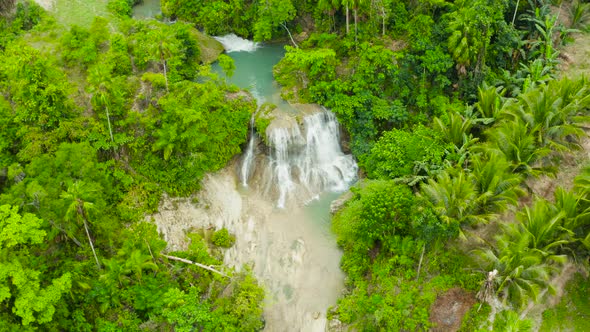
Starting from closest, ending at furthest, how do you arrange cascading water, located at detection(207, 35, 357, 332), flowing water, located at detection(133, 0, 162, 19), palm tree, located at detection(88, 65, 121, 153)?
cascading water, located at detection(207, 35, 357, 332) → palm tree, located at detection(88, 65, 121, 153) → flowing water, located at detection(133, 0, 162, 19)

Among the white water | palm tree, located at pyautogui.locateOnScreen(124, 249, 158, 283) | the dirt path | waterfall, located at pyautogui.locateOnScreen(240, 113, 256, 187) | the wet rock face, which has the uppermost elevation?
the dirt path

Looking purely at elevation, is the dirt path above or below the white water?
above

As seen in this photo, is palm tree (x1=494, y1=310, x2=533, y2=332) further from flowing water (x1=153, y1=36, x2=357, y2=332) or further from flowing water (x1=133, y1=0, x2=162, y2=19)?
flowing water (x1=133, y1=0, x2=162, y2=19)

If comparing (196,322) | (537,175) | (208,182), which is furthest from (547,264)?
(208,182)

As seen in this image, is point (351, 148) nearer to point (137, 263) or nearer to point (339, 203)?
point (339, 203)

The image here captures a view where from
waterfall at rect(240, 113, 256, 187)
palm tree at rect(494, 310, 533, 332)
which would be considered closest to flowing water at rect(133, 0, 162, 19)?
waterfall at rect(240, 113, 256, 187)

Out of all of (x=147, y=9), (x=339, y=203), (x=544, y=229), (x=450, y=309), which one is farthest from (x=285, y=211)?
(x=147, y=9)

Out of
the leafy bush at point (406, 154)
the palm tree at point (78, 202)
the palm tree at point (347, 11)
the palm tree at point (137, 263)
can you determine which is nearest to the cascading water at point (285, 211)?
the leafy bush at point (406, 154)
